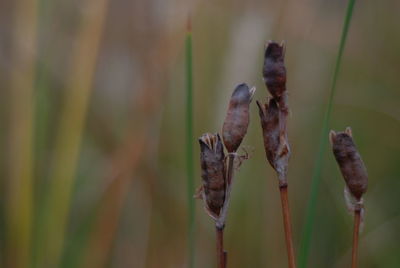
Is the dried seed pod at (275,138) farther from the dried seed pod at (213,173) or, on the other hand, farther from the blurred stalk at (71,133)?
the blurred stalk at (71,133)

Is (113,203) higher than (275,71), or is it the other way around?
(275,71)

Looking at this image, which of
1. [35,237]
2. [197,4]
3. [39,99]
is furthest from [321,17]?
[35,237]

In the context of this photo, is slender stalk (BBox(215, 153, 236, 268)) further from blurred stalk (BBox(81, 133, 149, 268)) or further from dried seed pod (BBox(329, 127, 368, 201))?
blurred stalk (BBox(81, 133, 149, 268))

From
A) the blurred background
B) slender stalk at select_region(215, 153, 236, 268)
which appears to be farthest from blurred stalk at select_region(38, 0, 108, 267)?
slender stalk at select_region(215, 153, 236, 268)

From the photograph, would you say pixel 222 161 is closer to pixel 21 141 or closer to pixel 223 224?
pixel 223 224

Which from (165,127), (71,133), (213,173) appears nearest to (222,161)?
(213,173)

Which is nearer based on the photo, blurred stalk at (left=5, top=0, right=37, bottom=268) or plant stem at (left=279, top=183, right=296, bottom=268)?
plant stem at (left=279, top=183, right=296, bottom=268)

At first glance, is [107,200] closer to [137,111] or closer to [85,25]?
[137,111]
